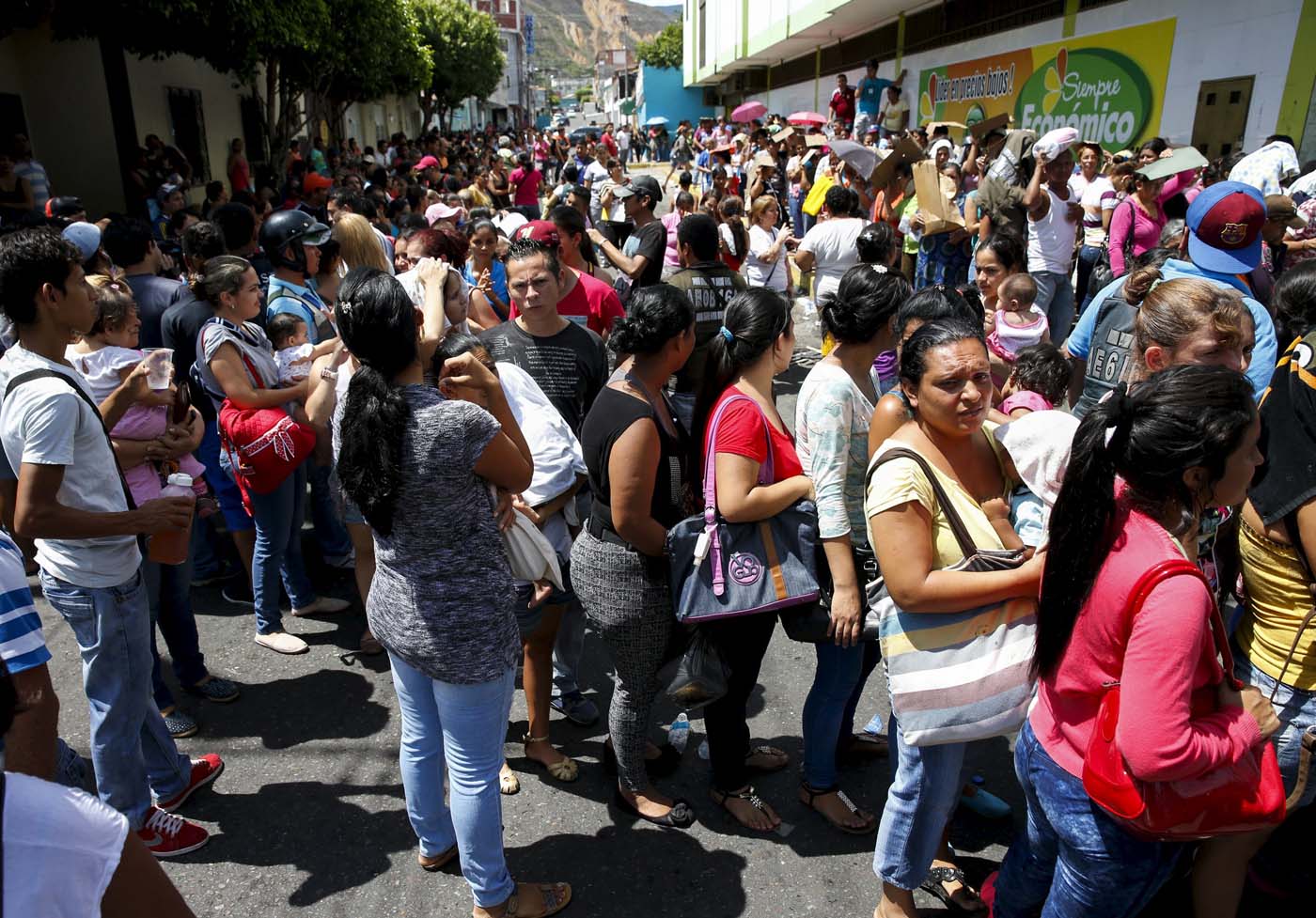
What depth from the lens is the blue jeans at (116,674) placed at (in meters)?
2.59

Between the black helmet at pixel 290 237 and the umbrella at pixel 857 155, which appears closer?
the black helmet at pixel 290 237

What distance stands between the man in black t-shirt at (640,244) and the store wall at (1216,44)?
25.6 feet

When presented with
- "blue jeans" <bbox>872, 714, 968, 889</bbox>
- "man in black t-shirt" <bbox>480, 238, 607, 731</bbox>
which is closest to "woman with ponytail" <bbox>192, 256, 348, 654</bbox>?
"man in black t-shirt" <bbox>480, 238, 607, 731</bbox>

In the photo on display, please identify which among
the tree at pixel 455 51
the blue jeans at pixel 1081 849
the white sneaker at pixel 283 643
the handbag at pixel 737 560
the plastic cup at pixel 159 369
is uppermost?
the tree at pixel 455 51

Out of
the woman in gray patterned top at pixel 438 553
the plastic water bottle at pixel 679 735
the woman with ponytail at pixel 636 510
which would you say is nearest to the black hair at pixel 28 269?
the woman in gray patterned top at pixel 438 553

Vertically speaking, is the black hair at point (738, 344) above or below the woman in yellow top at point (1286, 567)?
above

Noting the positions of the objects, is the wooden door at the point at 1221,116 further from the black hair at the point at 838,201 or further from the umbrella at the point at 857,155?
the black hair at the point at 838,201

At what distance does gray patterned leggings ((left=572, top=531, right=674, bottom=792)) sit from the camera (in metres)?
2.68

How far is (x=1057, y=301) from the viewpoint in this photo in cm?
671

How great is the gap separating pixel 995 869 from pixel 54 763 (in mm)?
2660

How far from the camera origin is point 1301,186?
7.12 meters

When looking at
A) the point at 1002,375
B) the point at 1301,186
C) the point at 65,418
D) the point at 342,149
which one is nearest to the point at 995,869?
the point at 1002,375

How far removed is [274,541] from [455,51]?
34.7m

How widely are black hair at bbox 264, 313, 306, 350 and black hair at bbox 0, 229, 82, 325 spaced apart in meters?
1.61
